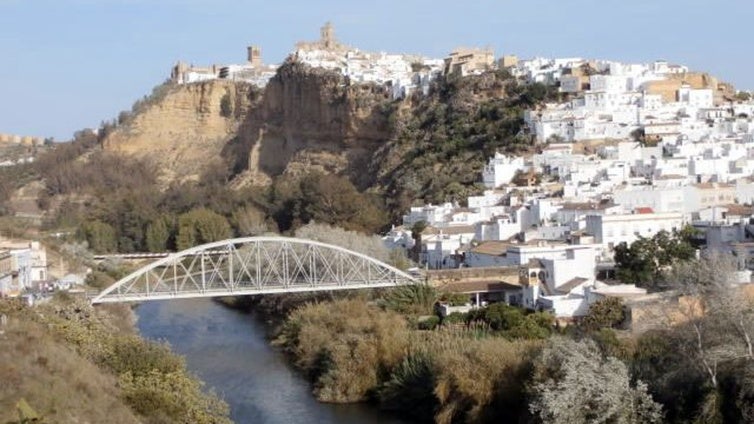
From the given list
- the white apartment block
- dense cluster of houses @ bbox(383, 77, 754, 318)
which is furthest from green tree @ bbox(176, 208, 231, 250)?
Result: the white apartment block

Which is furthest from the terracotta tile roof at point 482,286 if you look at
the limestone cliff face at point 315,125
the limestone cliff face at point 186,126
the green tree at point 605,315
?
the limestone cliff face at point 186,126

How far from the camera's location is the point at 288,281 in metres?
40.2

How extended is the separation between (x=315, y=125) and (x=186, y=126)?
1966 cm

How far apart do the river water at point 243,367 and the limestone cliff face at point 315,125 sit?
26281 millimetres

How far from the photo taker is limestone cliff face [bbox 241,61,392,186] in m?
78.9

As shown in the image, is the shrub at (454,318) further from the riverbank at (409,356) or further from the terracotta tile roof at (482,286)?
the terracotta tile roof at (482,286)

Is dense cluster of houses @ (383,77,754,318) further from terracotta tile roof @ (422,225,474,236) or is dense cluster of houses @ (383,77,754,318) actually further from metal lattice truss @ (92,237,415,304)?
metal lattice truss @ (92,237,415,304)

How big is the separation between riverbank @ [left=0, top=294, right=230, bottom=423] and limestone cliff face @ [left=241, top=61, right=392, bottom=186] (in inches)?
1863

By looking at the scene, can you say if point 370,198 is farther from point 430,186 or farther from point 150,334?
point 150,334

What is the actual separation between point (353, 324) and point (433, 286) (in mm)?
5859

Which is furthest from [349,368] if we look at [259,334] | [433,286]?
[259,334]

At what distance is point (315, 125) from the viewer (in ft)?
280

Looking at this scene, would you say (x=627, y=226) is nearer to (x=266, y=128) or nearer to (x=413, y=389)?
(x=413, y=389)

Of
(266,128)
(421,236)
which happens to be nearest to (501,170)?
(421,236)
